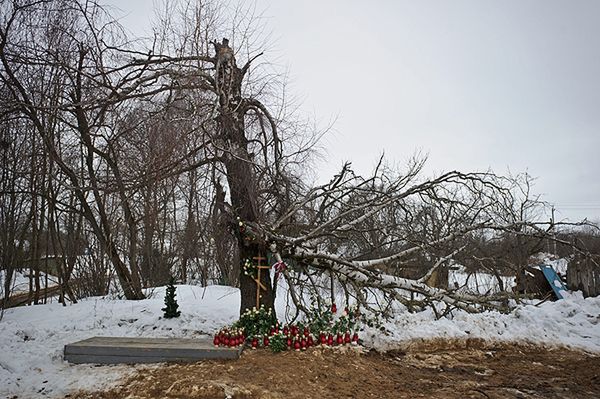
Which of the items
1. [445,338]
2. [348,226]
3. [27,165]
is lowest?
[445,338]

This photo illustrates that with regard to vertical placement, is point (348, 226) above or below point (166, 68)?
below

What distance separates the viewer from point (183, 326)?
267 inches

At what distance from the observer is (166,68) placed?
6039mm

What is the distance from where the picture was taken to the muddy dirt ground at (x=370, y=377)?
4270 millimetres

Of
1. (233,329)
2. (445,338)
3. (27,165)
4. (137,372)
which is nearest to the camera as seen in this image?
(137,372)

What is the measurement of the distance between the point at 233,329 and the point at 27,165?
5321mm

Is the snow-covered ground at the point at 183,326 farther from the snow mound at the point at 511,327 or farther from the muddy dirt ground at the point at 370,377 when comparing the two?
the muddy dirt ground at the point at 370,377

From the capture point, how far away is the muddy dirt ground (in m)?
4.27

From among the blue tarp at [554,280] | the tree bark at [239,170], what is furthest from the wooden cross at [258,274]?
the blue tarp at [554,280]

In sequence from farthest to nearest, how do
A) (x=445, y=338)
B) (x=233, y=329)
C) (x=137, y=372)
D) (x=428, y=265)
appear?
(x=428, y=265) → (x=445, y=338) → (x=233, y=329) → (x=137, y=372)

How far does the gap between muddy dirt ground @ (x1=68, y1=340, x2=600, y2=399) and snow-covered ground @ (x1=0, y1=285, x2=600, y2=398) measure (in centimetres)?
62

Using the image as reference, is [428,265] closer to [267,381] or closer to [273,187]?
[273,187]

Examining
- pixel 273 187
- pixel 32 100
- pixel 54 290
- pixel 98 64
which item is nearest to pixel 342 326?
pixel 273 187

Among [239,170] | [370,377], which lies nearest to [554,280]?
[370,377]
